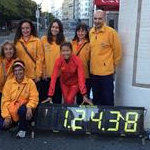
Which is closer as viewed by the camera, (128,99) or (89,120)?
(89,120)

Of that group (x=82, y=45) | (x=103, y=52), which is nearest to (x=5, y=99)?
(x=82, y=45)

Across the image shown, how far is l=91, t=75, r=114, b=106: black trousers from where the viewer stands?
23.1 feet

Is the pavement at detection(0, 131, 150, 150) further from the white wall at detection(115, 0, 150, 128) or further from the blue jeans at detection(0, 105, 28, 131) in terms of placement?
the white wall at detection(115, 0, 150, 128)

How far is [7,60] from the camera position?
7000 mm

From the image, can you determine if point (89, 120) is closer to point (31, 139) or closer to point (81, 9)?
point (31, 139)

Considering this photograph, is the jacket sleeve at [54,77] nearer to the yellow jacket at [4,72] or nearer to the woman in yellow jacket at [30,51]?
the woman in yellow jacket at [30,51]

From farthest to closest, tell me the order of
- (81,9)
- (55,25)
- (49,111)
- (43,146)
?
1. (81,9)
2. (55,25)
3. (49,111)
4. (43,146)

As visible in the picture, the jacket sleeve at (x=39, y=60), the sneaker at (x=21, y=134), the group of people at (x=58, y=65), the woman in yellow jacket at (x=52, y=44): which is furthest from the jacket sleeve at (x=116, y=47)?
the sneaker at (x=21, y=134)

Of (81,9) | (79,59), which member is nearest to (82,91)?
(79,59)

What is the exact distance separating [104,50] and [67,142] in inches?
64.5

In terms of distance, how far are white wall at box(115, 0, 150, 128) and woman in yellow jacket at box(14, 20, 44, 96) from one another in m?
1.43

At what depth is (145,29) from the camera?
22.1ft

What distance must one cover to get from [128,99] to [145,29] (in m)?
1.26

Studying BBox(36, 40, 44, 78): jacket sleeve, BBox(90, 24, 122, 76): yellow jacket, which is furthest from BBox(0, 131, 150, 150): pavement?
BBox(90, 24, 122, 76): yellow jacket
